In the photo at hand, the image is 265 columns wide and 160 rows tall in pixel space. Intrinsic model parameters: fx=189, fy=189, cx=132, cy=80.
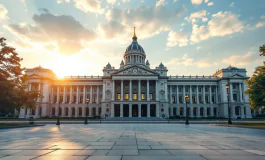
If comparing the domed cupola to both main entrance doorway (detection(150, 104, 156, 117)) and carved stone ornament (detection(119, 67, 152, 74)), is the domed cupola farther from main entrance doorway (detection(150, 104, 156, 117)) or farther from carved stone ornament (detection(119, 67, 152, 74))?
main entrance doorway (detection(150, 104, 156, 117))

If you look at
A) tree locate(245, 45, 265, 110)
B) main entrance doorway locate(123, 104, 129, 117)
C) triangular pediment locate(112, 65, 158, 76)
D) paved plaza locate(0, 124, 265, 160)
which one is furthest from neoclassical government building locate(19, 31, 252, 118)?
paved plaza locate(0, 124, 265, 160)

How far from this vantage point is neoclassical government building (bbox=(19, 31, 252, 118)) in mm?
74250

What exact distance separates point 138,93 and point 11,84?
48093 mm

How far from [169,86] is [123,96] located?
72.2ft

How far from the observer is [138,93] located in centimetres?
7381

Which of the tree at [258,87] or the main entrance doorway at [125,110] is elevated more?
the tree at [258,87]

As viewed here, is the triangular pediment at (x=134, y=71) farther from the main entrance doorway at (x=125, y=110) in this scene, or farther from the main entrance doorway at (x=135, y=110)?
the main entrance doorway at (x=135, y=110)

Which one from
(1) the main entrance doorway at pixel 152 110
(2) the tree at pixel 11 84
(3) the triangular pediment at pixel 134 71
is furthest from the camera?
(1) the main entrance doorway at pixel 152 110

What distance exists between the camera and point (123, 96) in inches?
3019

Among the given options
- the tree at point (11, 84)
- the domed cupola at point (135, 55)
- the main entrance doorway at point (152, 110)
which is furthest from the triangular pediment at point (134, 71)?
the tree at point (11, 84)

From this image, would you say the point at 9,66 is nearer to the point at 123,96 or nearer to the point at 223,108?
the point at 123,96

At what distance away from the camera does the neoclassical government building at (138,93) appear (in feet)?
244

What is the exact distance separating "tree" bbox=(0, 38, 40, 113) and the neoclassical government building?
39713 mm

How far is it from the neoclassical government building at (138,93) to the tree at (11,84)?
39.7m
